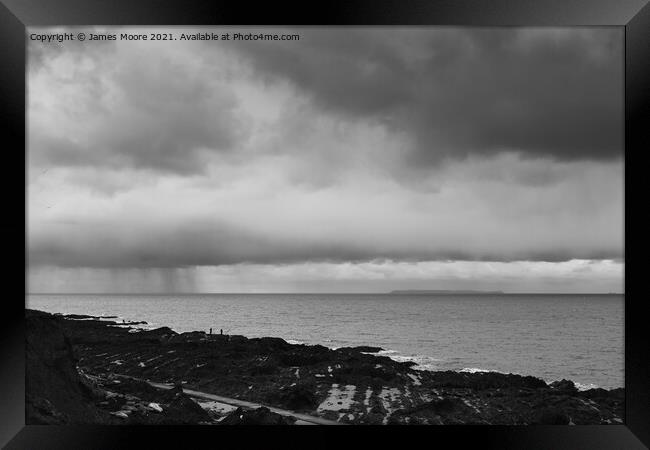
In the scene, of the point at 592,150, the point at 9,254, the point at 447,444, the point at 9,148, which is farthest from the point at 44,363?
the point at 592,150

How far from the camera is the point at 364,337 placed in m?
29.6

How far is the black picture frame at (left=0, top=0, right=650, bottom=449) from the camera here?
11.1 ft

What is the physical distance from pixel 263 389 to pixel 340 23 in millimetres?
9873

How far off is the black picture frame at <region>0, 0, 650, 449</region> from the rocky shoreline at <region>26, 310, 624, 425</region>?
3.80ft

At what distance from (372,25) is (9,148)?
10.1 ft

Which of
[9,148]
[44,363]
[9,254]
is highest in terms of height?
[9,148]

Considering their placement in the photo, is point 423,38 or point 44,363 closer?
point 44,363

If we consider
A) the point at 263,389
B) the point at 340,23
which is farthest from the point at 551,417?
the point at 340,23

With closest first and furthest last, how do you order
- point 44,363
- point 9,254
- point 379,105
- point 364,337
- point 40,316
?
point 9,254 < point 44,363 < point 40,316 < point 379,105 < point 364,337

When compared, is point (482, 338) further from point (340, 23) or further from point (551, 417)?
point (340, 23)

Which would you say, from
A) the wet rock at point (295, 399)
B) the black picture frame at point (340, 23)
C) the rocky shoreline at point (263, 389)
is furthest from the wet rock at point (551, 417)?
the black picture frame at point (340, 23)

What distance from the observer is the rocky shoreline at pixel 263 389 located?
659 centimetres

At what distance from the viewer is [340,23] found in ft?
11.3

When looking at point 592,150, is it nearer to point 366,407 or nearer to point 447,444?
point 366,407
